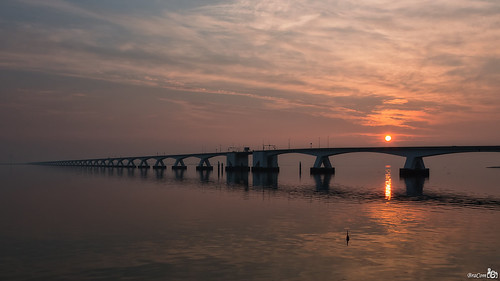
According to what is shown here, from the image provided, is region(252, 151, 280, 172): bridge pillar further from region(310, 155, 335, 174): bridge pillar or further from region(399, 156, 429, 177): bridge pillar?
region(399, 156, 429, 177): bridge pillar

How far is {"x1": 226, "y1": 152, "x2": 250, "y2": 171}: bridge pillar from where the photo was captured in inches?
6737

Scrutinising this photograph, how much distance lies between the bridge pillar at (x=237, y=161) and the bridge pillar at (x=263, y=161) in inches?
417

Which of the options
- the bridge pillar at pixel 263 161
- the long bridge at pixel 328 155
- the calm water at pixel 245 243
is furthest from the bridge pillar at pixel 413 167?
the calm water at pixel 245 243

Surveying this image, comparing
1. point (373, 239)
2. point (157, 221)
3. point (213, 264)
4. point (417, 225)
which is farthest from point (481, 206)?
point (213, 264)

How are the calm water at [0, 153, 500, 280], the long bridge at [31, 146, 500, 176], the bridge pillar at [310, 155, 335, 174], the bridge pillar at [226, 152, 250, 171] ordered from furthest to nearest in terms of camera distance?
the bridge pillar at [226, 152, 250, 171] < the bridge pillar at [310, 155, 335, 174] < the long bridge at [31, 146, 500, 176] < the calm water at [0, 153, 500, 280]

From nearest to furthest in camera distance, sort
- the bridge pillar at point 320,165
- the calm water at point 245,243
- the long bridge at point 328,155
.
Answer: the calm water at point 245,243
the long bridge at point 328,155
the bridge pillar at point 320,165

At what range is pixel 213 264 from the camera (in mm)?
22125

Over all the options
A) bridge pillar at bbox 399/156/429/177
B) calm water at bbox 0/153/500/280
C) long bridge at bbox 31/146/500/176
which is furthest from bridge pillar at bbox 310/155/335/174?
calm water at bbox 0/153/500/280

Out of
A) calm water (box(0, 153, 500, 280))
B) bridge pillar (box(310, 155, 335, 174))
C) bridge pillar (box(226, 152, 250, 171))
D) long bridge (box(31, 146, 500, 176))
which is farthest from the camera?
bridge pillar (box(226, 152, 250, 171))

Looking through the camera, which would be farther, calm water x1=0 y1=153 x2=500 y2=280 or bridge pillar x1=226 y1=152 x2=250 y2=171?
bridge pillar x1=226 y1=152 x2=250 y2=171

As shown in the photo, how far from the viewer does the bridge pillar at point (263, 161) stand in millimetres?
159875

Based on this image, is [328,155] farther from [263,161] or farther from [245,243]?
[245,243]

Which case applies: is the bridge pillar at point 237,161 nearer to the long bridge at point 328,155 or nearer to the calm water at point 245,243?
the long bridge at point 328,155

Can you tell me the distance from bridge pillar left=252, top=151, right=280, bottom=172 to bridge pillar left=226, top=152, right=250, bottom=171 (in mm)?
10604
